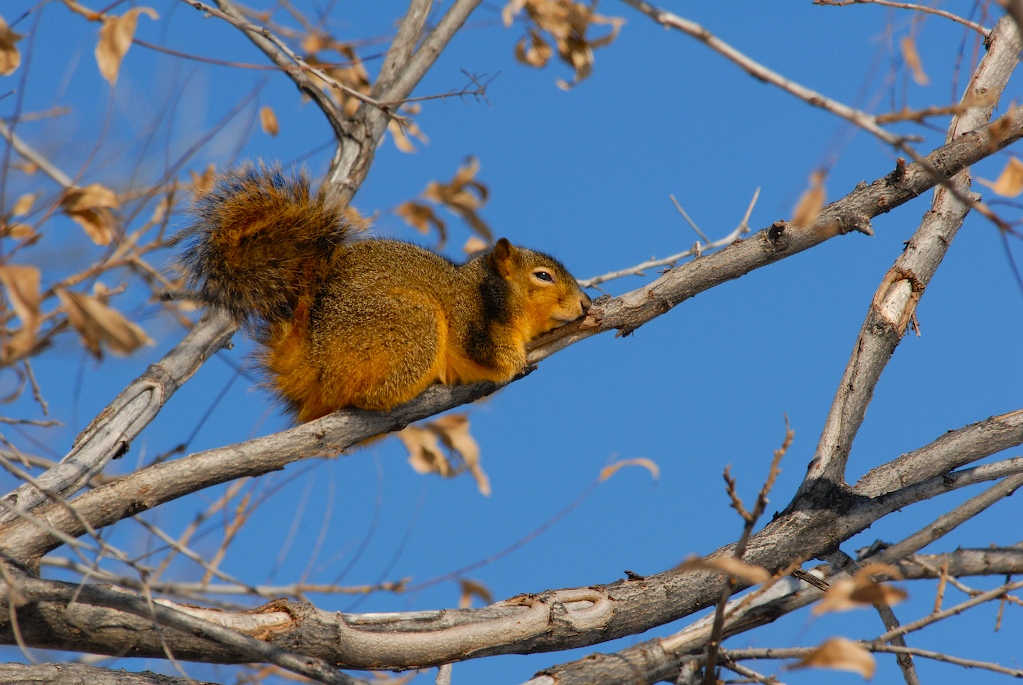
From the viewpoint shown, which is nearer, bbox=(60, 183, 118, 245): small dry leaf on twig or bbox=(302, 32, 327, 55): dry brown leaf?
bbox=(60, 183, 118, 245): small dry leaf on twig

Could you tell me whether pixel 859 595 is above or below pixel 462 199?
below

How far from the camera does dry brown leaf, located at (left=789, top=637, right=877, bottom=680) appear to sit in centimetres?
141

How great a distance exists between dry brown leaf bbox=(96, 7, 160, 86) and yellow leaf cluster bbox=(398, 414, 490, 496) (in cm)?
217

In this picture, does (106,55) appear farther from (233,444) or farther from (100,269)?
(233,444)

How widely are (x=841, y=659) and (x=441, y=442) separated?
2899 mm

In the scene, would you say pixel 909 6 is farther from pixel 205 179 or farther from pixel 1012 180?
pixel 205 179

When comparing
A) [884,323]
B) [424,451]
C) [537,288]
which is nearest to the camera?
[884,323]

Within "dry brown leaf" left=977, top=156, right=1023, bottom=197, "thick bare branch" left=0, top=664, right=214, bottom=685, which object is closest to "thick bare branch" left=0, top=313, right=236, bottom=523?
"thick bare branch" left=0, top=664, right=214, bottom=685

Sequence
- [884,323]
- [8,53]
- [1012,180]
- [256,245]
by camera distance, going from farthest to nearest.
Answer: [256,245], [884,323], [8,53], [1012,180]

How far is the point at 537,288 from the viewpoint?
143 inches

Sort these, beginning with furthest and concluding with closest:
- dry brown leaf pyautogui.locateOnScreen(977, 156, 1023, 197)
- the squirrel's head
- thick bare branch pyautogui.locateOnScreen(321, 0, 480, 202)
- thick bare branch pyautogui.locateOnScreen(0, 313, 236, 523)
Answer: thick bare branch pyautogui.locateOnScreen(321, 0, 480, 202) < the squirrel's head < thick bare branch pyautogui.locateOnScreen(0, 313, 236, 523) < dry brown leaf pyautogui.locateOnScreen(977, 156, 1023, 197)

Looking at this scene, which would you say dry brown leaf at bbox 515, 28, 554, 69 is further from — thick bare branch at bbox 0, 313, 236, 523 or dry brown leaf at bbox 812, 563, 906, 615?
dry brown leaf at bbox 812, 563, 906, 615

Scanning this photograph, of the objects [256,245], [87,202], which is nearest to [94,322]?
[87,202]

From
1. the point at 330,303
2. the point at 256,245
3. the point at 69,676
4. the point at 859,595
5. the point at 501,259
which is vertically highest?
the point at 501,259
